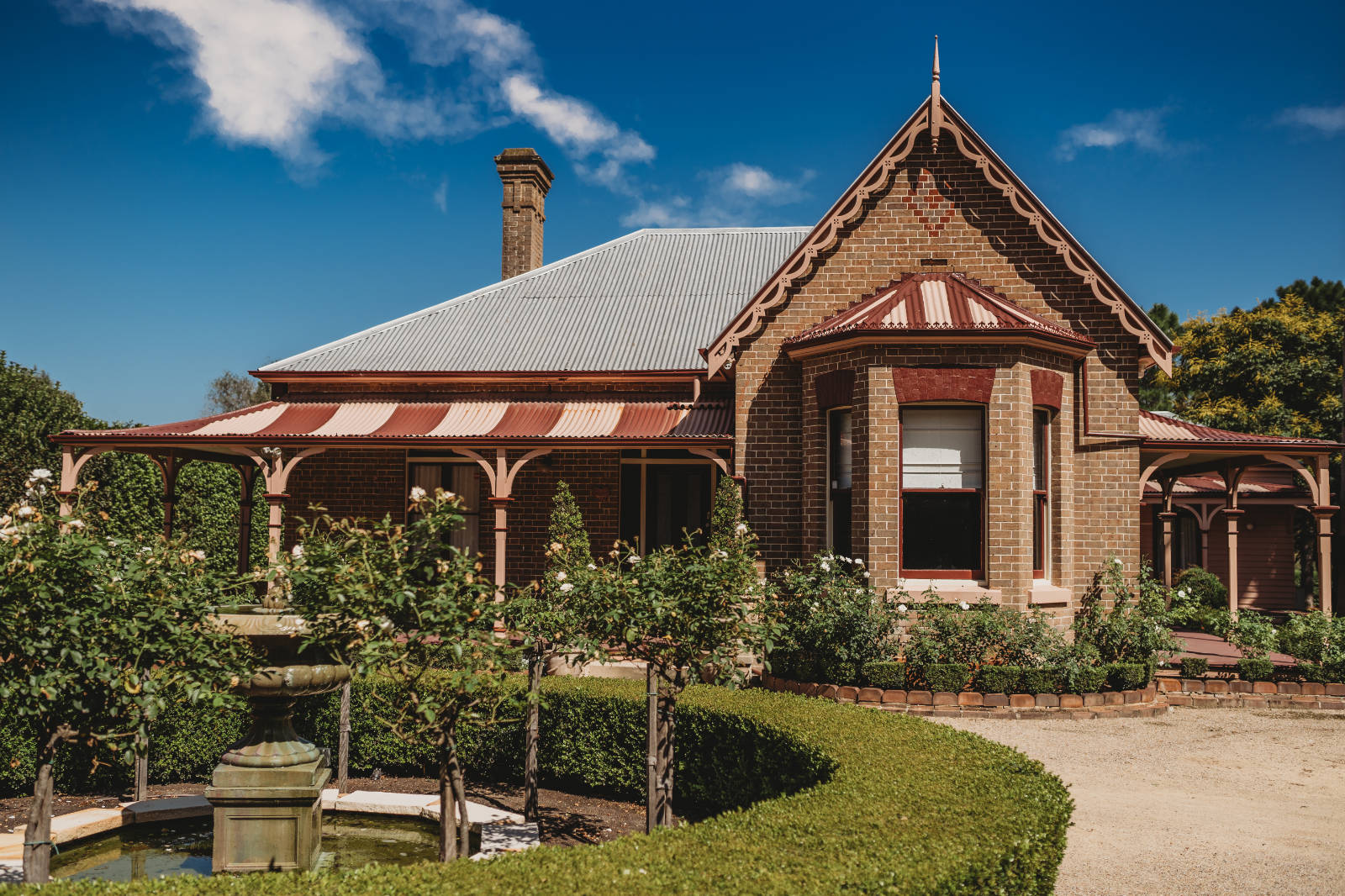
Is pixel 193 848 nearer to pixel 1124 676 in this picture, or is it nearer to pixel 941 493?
pixel 941 493

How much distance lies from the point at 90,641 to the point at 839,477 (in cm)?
939

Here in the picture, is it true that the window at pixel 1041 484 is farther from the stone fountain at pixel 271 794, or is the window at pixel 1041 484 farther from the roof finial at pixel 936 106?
the stone fountain at pixel 271 794

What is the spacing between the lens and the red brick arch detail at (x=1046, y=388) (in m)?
12.1

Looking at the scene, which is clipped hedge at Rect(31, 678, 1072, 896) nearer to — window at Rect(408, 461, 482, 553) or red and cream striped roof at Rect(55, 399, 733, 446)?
red and cream striped roof at Rect(55, 399, 733, 446)

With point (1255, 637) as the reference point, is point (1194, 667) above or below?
below

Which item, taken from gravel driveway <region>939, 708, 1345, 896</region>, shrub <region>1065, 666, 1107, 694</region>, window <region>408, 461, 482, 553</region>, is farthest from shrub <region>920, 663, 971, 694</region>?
window <region>408, 461, 482, 553</region>

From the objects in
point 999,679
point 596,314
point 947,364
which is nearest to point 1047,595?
point 999,679

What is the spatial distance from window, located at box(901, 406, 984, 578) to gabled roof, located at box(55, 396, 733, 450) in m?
3.07

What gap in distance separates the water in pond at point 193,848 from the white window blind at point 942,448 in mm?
7229

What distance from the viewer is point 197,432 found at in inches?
586

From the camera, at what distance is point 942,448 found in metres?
12.0

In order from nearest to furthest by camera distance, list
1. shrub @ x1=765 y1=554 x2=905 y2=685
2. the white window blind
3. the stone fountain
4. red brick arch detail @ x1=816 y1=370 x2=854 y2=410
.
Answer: the stone fountain → shrub @ x1=765 y1=554 x2=905 y2=685 → the white window blind → red brick arch detail @ x1=816 y1=370 x2=854 y2=410

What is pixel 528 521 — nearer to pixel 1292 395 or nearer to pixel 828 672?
pixel 828 672

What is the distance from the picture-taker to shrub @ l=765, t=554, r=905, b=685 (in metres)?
11.2
